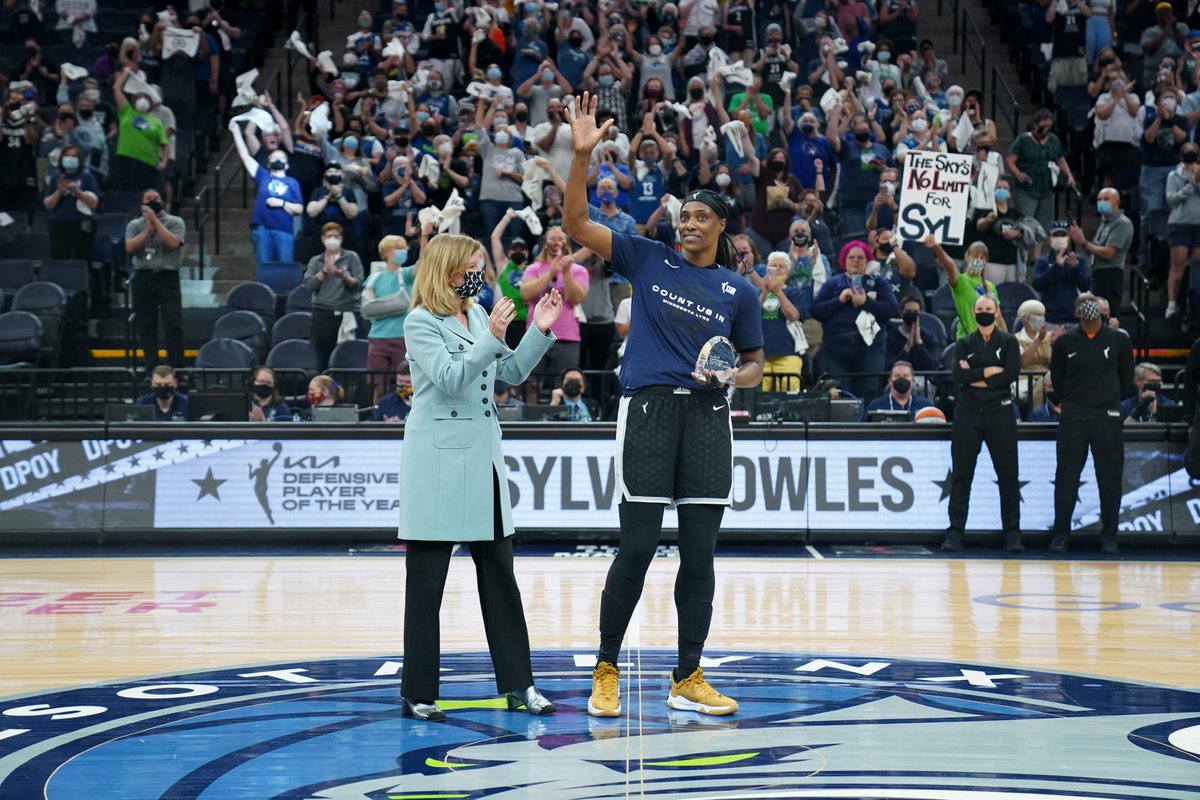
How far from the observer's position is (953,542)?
527 inches

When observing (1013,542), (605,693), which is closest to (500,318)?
(605,693)

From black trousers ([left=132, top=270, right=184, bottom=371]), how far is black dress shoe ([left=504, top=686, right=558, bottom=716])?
10957 millimetres

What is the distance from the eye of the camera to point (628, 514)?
6625 millimetres

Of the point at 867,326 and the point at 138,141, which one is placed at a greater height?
the point at 138,141

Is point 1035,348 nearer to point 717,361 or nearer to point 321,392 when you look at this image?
point 321,392

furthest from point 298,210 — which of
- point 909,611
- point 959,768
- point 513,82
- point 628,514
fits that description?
point 959,768

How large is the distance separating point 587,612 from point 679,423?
11.4 feet

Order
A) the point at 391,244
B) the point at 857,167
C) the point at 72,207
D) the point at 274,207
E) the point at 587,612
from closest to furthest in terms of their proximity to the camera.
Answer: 1. the point at 587,612
2. the point at 391,244
3. the point at 274,207
4. the point at 72,207
5. the point at 857,167

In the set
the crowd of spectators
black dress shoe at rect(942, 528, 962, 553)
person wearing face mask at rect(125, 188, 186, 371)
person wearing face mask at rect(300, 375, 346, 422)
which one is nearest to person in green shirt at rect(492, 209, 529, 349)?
the crowd of spectators

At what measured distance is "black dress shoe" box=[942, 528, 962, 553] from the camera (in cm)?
1338

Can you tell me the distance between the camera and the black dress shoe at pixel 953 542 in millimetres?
13383

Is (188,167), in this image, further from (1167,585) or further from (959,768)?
(959,768)

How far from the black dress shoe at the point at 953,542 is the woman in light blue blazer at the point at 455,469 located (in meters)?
7.31

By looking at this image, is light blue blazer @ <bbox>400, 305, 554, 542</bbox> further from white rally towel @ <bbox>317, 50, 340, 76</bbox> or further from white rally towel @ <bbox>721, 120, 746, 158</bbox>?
white rally towel @ <bbox>317, 50, 340, 76</bbox>
